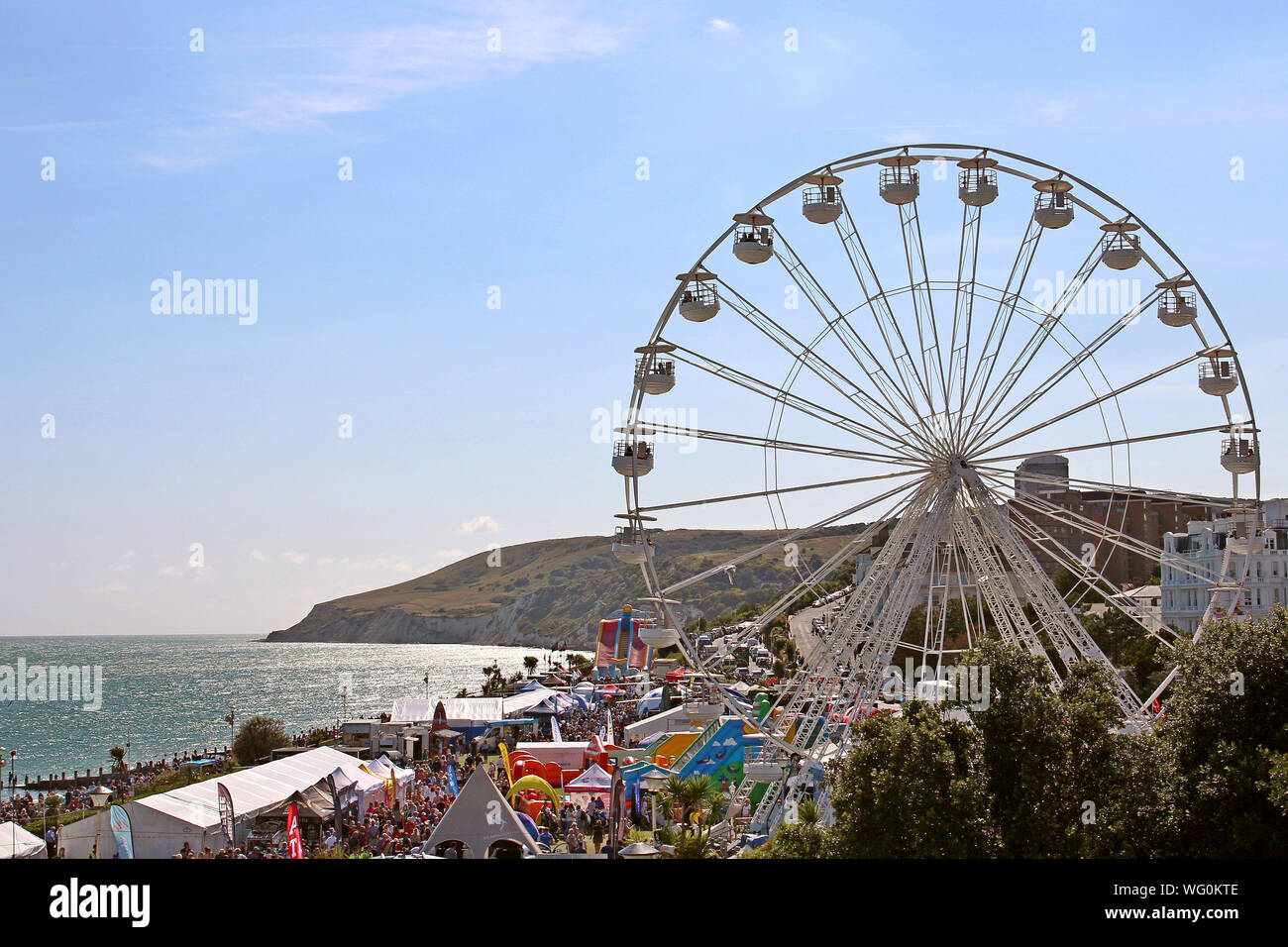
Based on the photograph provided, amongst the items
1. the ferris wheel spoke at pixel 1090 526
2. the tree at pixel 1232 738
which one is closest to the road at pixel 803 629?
the ferris wheel spoke at pixel 1090 526

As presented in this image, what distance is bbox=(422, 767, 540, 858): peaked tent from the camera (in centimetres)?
2584

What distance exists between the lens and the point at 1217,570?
6825 cm

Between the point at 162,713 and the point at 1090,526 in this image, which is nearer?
the point at 1090,526

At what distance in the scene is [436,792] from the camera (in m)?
36.8

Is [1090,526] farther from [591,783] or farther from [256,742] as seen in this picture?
[256,742]

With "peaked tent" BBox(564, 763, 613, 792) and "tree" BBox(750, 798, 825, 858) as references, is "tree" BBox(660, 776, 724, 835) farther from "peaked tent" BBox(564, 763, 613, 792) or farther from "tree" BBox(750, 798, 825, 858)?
"tree" BBox(750, 798, 825, 858)

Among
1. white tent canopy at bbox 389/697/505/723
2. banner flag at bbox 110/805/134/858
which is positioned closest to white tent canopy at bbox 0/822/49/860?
banner flag at bbox 110/805/134/858

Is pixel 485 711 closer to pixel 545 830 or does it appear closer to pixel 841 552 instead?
pixel 545 830

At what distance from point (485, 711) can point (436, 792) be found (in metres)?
21.9

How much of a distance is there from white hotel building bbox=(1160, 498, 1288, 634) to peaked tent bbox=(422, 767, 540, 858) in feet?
135

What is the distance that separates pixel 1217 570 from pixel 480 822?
55.3m

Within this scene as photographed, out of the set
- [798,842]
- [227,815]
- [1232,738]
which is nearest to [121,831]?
[227,815]
